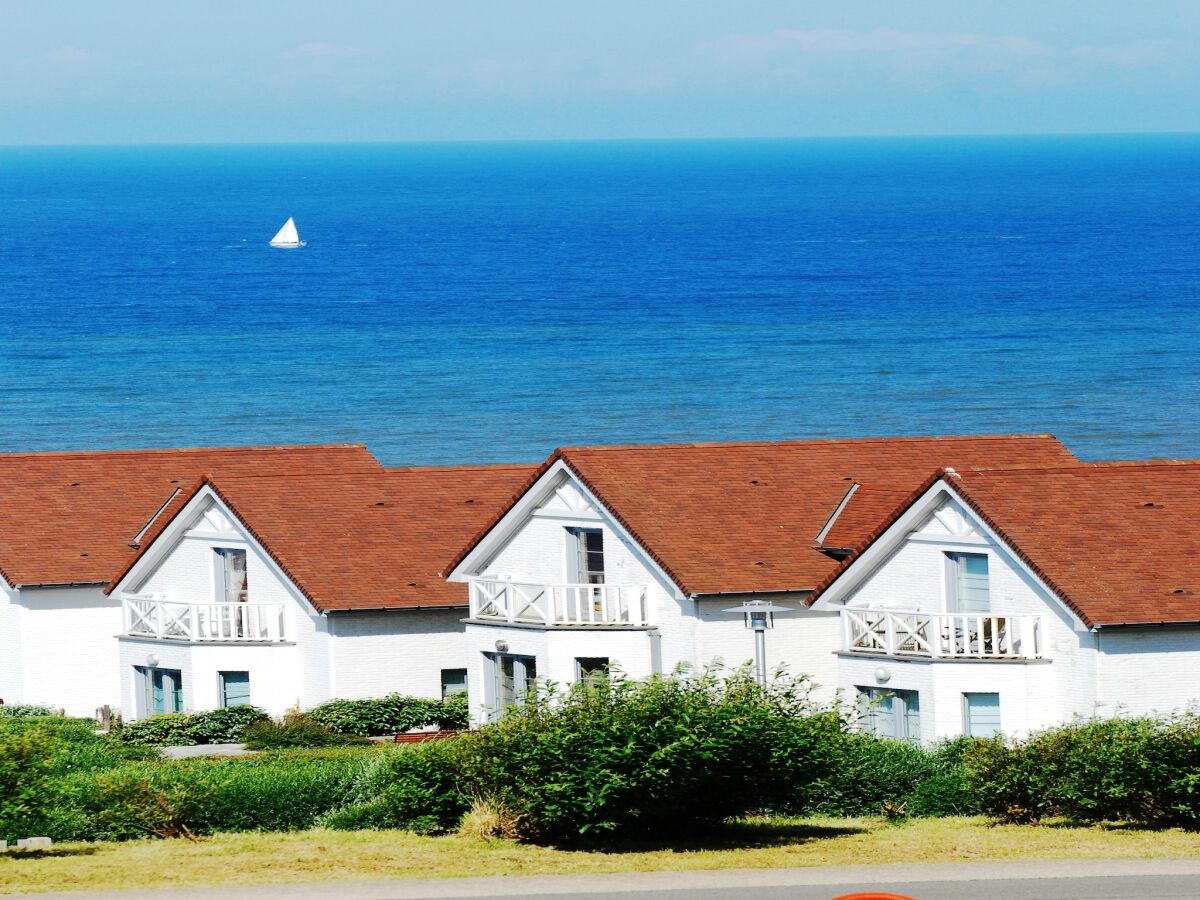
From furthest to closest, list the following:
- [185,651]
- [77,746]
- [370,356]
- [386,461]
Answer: [370,356] < [386,461] < [185,651] < [77,746]

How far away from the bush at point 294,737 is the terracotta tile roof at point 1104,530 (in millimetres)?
9629

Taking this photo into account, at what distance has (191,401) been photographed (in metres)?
123

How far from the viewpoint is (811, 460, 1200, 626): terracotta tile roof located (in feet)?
120

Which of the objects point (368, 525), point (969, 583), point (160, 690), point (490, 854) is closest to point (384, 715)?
point (368, 525)

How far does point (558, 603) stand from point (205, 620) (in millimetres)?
8730

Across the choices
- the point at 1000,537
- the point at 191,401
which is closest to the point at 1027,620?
the point at 1000,537

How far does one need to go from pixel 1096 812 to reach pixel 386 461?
72.7 metres

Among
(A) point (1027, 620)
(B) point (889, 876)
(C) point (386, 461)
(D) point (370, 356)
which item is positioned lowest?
(B) point (889, 876)

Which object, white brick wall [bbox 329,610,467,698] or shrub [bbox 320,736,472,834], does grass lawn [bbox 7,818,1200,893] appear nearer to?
shrub [bbox 320,736,472,834]

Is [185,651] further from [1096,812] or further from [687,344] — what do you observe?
[687,344]

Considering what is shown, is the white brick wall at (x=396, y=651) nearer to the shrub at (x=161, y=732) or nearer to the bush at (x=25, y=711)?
the shrub at (x=161, y=732)

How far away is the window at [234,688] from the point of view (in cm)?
4856

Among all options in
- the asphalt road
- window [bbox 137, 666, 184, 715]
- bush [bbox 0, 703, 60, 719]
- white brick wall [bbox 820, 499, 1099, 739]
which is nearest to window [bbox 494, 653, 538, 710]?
white brick wall [bbox 820, 499, 1099, 739]

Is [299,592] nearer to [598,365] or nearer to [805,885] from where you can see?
[805,885]
